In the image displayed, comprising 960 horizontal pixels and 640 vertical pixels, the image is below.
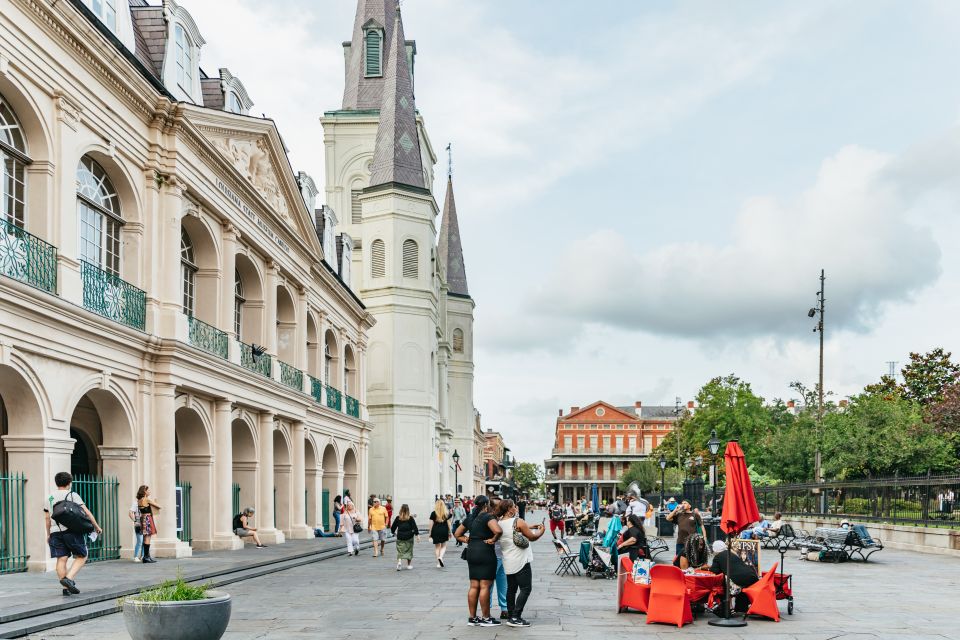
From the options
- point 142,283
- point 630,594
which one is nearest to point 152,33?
point 142,283

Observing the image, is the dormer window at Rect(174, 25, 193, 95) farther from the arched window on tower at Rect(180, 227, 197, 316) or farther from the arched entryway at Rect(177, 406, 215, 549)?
the arched entryway at Rect(177, 406, 215, 549)

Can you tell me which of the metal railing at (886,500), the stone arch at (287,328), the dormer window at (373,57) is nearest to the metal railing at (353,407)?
the stone arch at (287,328)

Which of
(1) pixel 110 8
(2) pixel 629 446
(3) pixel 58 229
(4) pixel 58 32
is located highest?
(1) pixel 110 8

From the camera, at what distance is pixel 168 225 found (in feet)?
71.0

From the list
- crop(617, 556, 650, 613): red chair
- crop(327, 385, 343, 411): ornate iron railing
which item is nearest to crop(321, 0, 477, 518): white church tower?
crop(327, 385, 343, 411): ornate iron railing

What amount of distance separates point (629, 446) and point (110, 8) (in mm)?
127109

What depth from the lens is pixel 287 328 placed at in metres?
32.4

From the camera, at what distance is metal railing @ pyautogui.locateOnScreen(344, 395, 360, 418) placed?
41.1 meters

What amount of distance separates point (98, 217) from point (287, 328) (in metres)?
12.8

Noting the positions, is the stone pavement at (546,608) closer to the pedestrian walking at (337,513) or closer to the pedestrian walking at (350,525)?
the pedestrian walking at (350,525)

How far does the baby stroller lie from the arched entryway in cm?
1008

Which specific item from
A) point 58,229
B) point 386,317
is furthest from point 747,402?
point 58,229

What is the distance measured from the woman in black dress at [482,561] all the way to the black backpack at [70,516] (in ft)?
16.8

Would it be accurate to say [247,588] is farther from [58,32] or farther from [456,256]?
[456,256]
